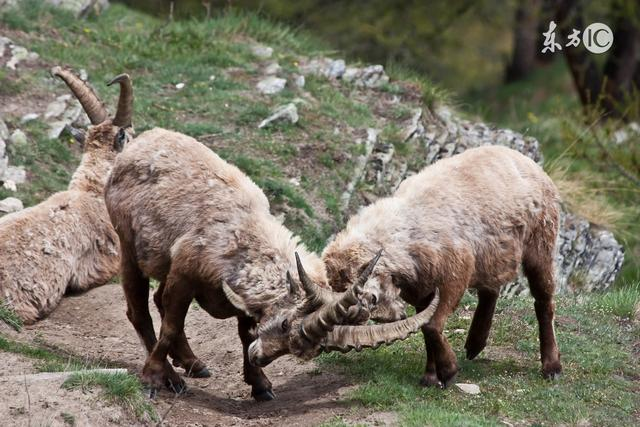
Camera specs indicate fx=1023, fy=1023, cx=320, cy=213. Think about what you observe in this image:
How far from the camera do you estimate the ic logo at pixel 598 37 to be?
68.4 ft

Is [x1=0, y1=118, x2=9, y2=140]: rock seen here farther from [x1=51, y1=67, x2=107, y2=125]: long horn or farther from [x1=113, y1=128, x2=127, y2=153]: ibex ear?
[x1=113, y1=128, x2=127, y2=153]: ibex ear

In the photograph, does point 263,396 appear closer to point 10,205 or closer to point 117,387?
point 117,387

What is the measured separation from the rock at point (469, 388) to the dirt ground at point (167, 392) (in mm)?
903

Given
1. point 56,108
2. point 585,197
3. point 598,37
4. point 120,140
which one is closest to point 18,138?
point 56,108

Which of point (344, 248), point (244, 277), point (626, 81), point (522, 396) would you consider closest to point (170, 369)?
point (244, 277)

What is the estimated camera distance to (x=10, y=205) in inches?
470

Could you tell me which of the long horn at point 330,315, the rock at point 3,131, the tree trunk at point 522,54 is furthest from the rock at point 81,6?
the tree trunk at point 522,54

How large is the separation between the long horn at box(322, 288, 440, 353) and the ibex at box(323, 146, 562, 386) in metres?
0.38

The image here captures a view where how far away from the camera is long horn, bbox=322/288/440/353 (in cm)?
712

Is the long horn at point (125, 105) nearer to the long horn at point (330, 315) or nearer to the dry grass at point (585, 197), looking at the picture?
the long horn at point (330, 315)

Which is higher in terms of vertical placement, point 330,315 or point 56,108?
point 330,315

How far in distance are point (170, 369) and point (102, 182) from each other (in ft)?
11.9

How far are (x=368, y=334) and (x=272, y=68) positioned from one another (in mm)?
10216

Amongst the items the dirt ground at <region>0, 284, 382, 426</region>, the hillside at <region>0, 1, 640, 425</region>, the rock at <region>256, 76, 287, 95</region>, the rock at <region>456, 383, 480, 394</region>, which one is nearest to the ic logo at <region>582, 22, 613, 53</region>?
the hillside at <region>0, 1, 640, 425</region>
